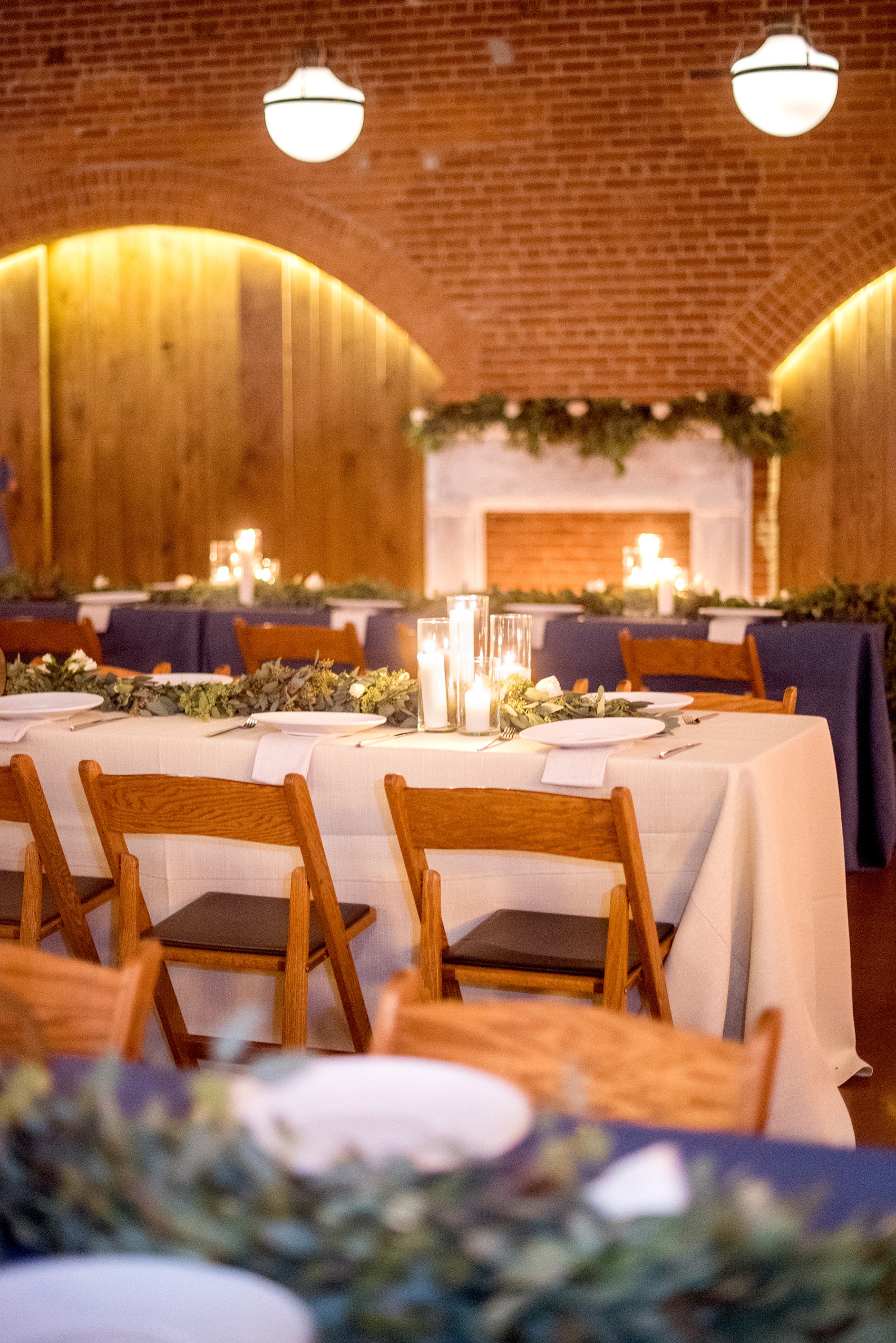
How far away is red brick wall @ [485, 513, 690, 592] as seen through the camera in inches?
349

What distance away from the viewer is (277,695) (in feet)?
11.3

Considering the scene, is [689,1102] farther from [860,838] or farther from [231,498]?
[231,498]

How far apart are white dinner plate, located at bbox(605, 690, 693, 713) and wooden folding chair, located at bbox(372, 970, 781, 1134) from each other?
191 cm

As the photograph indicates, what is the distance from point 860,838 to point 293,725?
8.91ft

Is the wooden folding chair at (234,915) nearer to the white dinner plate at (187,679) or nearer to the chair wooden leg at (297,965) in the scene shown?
the chair wooden leg at (297,965)

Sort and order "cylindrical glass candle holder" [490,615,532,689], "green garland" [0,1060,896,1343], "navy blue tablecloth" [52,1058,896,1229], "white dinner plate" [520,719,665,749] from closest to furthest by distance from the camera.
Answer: "green garland" [0,1060,896,1343] → "navy blue tablecloth" [52,1058,896,1229] → "white dinner plate" [520,719,665,749] → "cylindrical glass candle holder" [490,615,532,689]

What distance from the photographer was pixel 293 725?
126 inches

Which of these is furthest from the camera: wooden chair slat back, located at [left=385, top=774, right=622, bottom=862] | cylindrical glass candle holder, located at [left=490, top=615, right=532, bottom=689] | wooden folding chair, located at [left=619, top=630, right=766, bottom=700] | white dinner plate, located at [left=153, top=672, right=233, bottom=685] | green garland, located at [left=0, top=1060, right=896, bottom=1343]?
wooden folding chair, located at [left=619, top=630, right=766, bottom=700]

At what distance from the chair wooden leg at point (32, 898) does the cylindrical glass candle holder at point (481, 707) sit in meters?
0.95

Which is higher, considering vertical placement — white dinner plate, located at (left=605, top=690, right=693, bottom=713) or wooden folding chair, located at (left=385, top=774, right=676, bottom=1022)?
white dinner plate, located at (left=605, top=690, right=693, bottom=713)

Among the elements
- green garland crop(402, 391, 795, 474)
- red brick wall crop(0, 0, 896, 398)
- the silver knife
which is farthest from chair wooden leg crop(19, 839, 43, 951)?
red brick wall crop(0, 0, 896, 398)

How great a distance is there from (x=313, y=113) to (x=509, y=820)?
535cm

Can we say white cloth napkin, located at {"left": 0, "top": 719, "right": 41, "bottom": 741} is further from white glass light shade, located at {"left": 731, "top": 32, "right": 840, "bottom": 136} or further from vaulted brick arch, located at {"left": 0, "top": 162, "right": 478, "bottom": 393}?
vaulted brick arch, located at {"left": 0, "top": 162, "right": 478, "bottom": 393}

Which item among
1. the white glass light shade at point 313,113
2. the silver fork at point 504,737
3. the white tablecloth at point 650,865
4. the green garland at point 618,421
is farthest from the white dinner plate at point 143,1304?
the green garland at point 618,421
